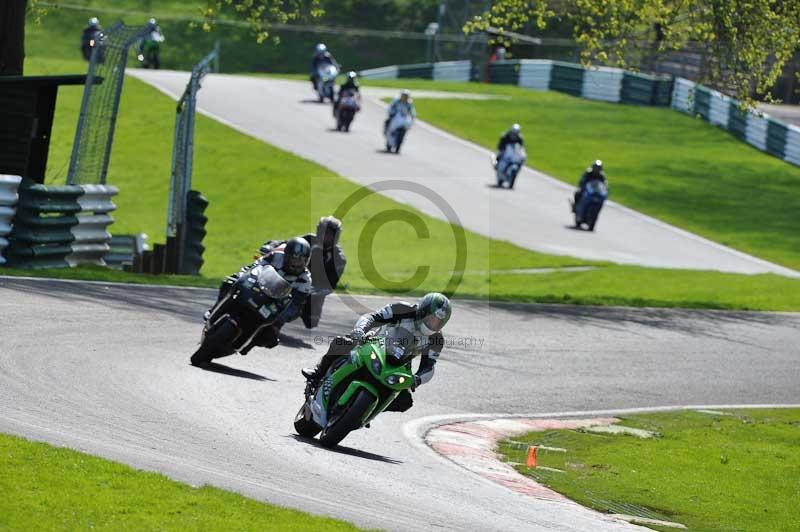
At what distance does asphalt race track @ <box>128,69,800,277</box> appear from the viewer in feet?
105

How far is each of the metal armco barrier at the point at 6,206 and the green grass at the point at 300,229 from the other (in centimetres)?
99

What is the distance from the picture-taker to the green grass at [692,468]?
11492 mm

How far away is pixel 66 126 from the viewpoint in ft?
129

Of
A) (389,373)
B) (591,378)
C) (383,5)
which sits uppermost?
(383,5)

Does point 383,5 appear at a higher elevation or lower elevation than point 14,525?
higher

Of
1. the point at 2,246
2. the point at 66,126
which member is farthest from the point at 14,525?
the point at 66,126

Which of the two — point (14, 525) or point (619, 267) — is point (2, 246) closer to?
point (14, 525)

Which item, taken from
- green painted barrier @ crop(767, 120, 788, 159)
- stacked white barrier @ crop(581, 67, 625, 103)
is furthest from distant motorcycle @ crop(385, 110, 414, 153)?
stacked white barrier @ crop(581, 67, 625, 103)

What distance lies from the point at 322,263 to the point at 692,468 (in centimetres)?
549

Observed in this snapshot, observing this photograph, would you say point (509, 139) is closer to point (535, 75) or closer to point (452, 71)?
point (535, 75)

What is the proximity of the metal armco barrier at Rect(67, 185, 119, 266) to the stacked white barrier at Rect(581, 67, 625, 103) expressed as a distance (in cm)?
3474

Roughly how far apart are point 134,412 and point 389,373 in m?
2.07

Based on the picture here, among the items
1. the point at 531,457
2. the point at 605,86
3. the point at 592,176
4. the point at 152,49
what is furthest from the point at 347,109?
the point at 531,457

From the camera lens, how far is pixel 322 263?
1680 cm
